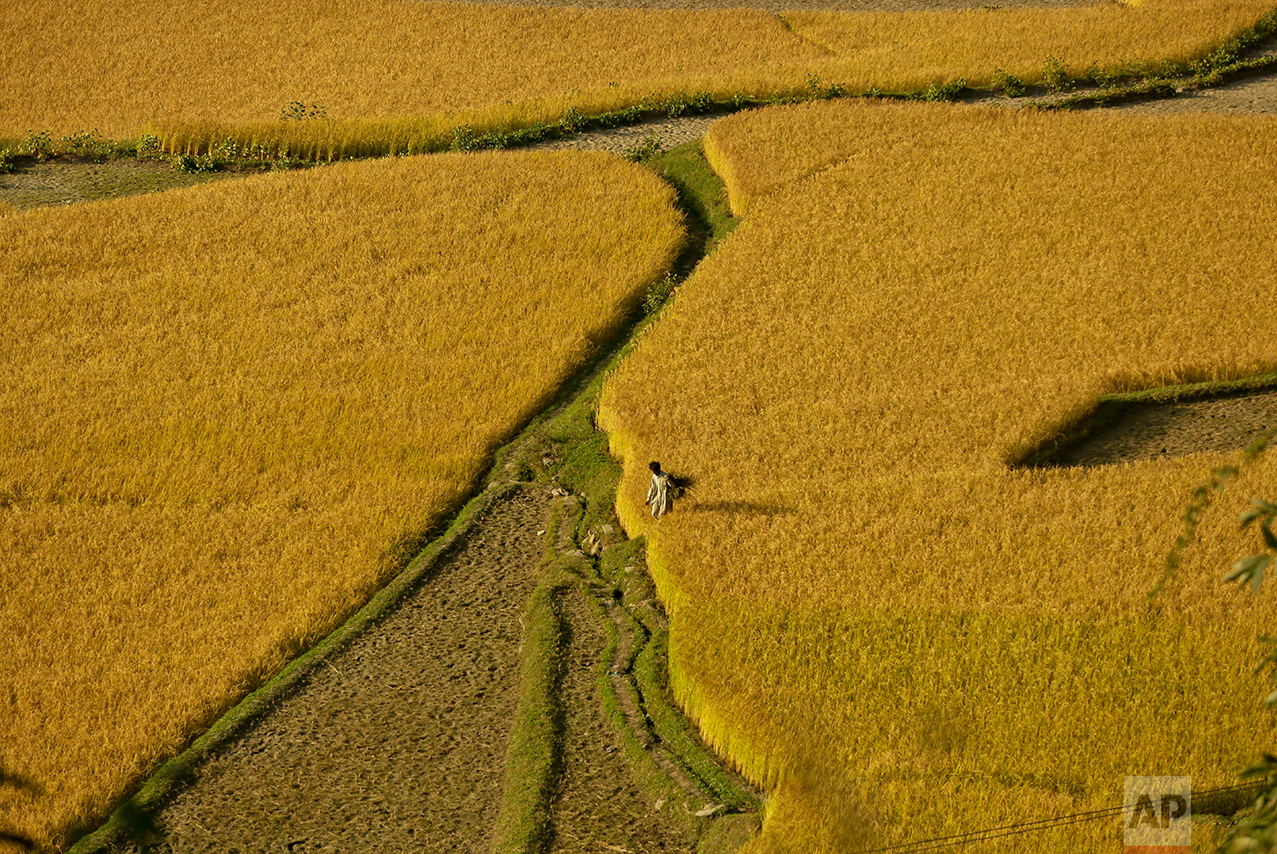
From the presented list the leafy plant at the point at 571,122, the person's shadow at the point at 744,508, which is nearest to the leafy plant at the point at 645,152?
the leafy plant at the point at 571,122

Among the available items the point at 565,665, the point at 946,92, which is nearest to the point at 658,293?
the point at 565,665

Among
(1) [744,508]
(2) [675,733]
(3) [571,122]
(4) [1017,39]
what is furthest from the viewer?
(4) [1017,39]

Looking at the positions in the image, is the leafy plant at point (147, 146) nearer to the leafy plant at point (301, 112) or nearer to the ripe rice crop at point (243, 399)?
the leafy plant at point (301, 112)

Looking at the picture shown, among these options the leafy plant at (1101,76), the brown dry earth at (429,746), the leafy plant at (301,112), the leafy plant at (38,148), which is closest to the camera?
the brown dry earth at (429,746)

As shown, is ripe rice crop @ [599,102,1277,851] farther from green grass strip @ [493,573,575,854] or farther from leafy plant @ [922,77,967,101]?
leafy plant @ [922,77,967,101]

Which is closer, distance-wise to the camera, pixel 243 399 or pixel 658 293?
pixel 243 399

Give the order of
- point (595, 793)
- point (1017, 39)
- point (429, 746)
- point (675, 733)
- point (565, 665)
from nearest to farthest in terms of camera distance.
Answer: point (595, 793)
point (675, 733)
point (429, 746)
point (565, 665)
point (1017, 39)

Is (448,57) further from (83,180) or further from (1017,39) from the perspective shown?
(1017,39)
